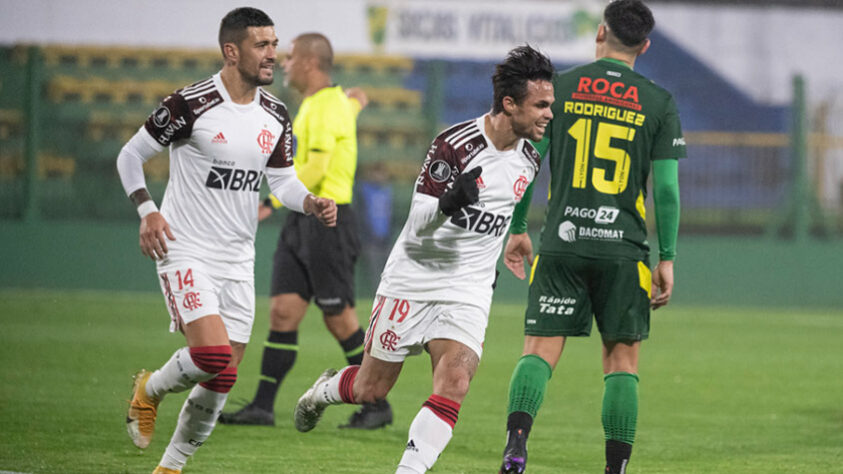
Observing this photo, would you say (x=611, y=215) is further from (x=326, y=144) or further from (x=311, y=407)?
(x=326, y=144)

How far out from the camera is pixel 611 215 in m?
5.50

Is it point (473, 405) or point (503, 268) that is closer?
point (473, 405)

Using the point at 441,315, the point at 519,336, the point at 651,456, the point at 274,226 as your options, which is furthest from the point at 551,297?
the point at 274,226

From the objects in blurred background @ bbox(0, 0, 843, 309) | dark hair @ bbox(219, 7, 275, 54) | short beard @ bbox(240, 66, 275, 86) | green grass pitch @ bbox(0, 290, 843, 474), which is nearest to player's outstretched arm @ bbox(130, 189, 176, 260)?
short beard @ bbox(240, 66, 275, 86)

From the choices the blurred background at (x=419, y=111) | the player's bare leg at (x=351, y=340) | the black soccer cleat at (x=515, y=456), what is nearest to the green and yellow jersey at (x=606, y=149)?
the black soccer cleat at (x=515, y=456)

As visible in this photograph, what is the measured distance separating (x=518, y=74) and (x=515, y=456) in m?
1.62

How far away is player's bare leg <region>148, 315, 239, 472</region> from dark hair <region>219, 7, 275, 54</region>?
132 centimetres

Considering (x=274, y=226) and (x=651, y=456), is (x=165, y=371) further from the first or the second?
(x=274, y=226)

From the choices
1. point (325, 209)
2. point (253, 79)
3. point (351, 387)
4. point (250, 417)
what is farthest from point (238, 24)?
point (250, 417)

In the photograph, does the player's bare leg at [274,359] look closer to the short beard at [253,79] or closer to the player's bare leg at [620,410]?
the short beard at [253,79]

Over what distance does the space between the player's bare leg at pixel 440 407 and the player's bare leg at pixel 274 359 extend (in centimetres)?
265

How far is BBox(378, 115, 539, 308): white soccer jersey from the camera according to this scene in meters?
5.12

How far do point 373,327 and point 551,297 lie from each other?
33.1 inches

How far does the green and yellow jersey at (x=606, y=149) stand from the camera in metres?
5.50
